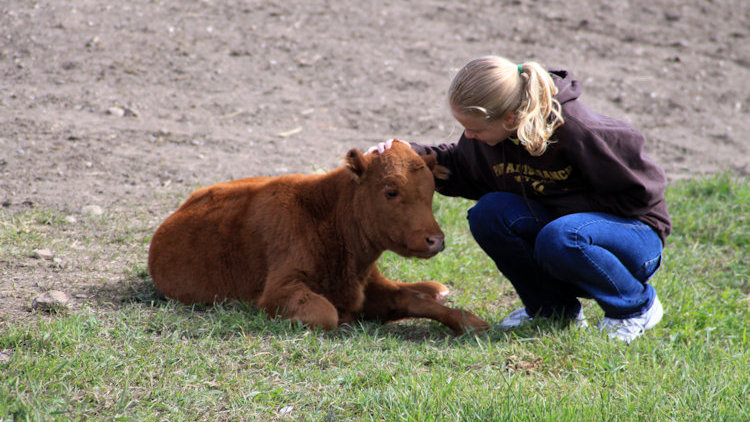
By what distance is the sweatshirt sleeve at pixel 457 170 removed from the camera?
451 cm

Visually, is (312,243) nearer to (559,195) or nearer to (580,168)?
(559,195)

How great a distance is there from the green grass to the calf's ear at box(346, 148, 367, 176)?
890 mm

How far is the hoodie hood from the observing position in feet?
13.0

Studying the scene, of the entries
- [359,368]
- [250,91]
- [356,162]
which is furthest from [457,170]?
[250,91]

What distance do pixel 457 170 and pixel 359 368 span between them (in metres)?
1.47

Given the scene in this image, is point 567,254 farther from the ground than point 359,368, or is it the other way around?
point 567,254

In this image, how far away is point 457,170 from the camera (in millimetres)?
4574

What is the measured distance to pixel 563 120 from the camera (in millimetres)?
3846

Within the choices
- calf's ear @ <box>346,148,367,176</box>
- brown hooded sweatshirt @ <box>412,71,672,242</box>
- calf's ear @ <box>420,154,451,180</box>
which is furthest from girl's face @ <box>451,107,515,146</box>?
calf's ear @ <box>346,148,367,176</box>

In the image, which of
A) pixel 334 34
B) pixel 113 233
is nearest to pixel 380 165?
pixel 113 233

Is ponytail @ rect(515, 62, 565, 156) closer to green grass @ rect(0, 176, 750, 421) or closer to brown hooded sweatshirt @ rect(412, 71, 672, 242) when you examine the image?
brown hooded sweatshirt @ rect(412, 71, 672, 242)

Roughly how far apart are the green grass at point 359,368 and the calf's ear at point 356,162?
890 mm

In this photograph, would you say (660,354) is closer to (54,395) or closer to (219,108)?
(54,395)

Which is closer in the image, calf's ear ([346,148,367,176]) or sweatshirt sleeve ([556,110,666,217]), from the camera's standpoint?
sweatshirt sleeve ([556,110,666,217])
